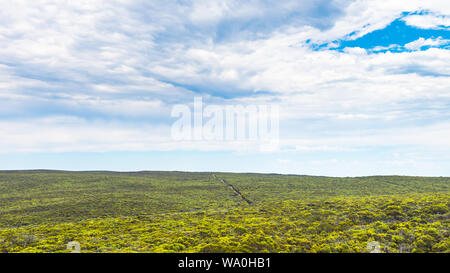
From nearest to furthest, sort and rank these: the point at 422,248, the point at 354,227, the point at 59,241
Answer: the point at 422,248, the point at 59,241, the point at 354,227

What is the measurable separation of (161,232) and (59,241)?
8.30 m

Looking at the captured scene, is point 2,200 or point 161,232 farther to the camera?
point 2,200

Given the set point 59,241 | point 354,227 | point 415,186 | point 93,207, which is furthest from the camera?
point 415,186

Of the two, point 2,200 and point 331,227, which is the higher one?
point 331,227

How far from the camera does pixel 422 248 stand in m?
16.9

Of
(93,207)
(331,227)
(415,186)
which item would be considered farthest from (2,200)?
(415,186)

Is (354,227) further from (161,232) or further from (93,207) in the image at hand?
(93,207)

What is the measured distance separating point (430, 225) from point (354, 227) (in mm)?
5766
